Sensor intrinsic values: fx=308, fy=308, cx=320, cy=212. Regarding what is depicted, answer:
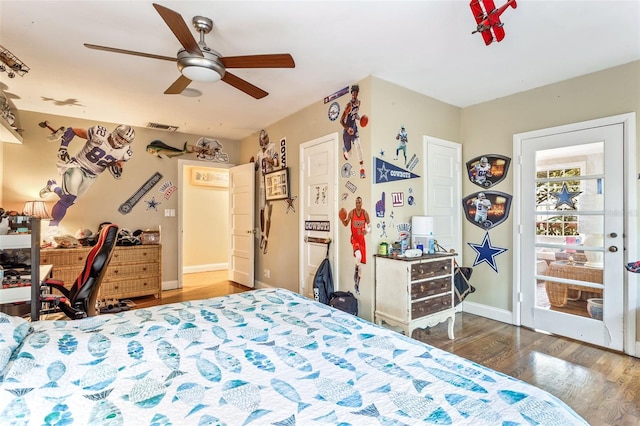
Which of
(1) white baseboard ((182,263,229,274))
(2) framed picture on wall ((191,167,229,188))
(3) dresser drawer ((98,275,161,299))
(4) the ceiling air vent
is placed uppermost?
(4) the ceiling air vent

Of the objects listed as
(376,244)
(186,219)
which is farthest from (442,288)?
(186,219)

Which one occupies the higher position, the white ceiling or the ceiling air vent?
the white ceiling

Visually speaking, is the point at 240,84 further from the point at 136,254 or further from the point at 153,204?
the point at 153,204

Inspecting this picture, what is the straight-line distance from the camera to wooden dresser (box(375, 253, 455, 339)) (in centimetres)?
273

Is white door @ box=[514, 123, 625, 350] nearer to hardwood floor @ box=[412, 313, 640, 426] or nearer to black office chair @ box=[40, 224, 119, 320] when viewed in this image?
hardwood floor @ box=[412, 313, 640, 426]

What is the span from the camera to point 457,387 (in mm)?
992

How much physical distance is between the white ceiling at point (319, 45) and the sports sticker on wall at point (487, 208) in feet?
3.77

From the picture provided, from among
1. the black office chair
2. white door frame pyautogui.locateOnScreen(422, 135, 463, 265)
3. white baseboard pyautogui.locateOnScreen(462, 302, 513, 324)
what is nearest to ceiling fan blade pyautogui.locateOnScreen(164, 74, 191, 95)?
the black office chair

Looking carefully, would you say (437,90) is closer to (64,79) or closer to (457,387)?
(457,387)

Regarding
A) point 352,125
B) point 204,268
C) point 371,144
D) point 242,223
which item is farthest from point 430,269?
point 204,268

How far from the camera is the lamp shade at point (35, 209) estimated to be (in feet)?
12.0

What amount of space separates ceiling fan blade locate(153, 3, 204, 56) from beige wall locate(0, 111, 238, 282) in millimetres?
3312

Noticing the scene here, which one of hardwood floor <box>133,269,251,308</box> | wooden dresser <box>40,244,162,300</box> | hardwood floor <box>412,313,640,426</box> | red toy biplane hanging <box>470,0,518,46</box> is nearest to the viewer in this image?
red toy biplane hanging <box>470,0,518,46</box>

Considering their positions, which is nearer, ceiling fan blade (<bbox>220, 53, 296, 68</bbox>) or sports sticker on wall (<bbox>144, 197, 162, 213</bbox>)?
ceiling fan blade (<bbox>220, 53, 296, 68</bbox>)
